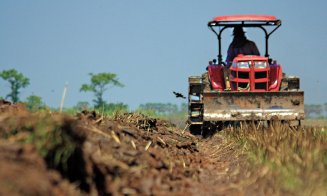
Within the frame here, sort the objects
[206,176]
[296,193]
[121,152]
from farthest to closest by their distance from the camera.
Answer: [206,176], [121,152], [296,193]

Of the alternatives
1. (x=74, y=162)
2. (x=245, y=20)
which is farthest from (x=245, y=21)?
(x=74, y=162)

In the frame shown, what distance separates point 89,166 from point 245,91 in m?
9.11

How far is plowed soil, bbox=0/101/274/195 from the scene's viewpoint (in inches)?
181

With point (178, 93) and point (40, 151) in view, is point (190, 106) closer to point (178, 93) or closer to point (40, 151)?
point (178, 93)

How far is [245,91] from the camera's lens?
14.1 m

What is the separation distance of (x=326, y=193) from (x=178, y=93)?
9.85 meters

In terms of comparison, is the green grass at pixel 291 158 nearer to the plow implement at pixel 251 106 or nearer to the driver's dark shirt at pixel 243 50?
the plow implement at pixel 251 106

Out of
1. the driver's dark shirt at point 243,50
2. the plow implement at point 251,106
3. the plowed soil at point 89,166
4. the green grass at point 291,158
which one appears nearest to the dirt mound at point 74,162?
the plowed soil at point 89,166

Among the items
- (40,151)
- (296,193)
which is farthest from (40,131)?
→ (296,193)

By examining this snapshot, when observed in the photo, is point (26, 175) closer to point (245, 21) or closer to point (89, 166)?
point (89, 166)

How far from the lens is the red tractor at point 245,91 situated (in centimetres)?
1409

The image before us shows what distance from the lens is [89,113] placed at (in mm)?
8188

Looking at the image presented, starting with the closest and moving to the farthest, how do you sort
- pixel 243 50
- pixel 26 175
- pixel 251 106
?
pixel 26 175 → pixel 251 106 → pixel 243 50

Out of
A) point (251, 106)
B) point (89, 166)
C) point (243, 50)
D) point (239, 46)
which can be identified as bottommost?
point (89, 166)
